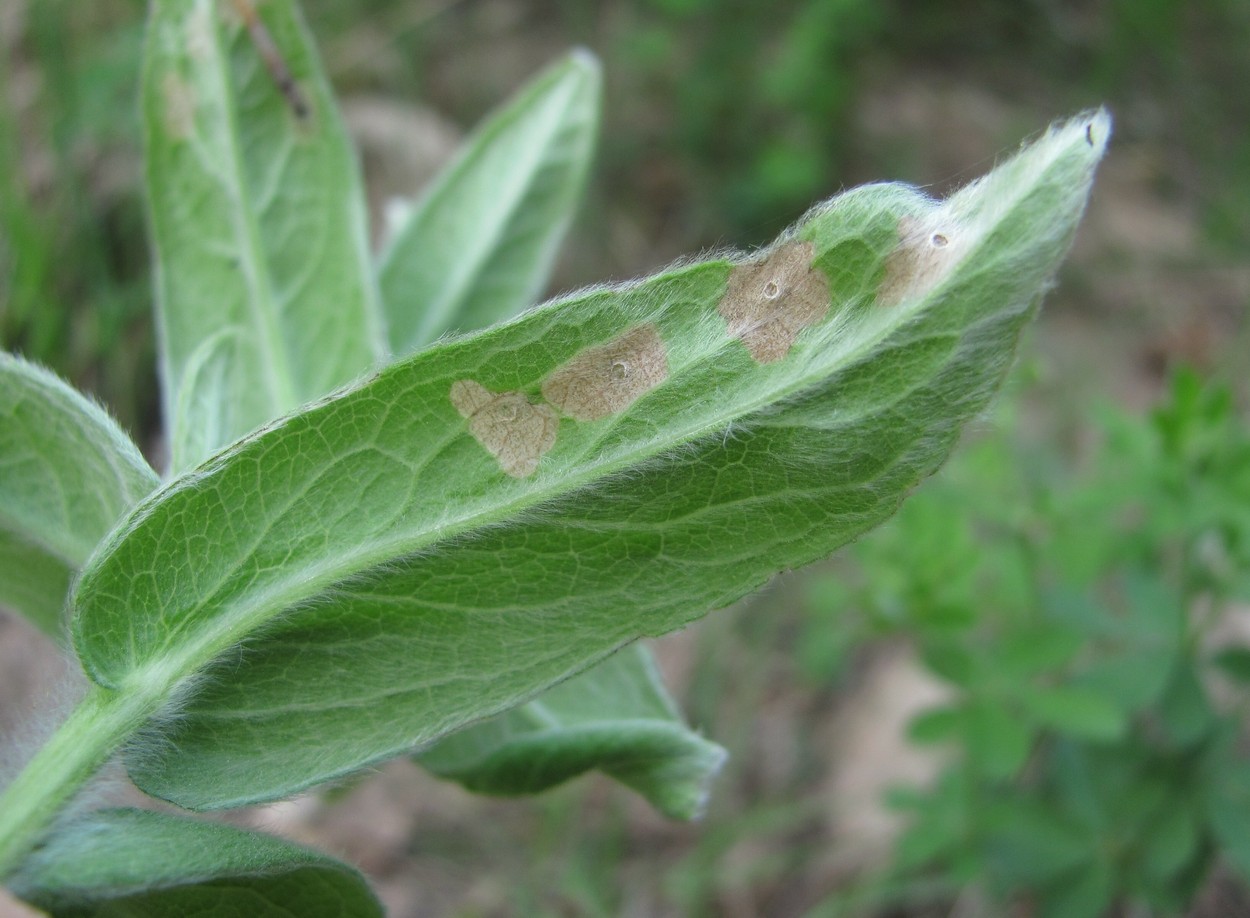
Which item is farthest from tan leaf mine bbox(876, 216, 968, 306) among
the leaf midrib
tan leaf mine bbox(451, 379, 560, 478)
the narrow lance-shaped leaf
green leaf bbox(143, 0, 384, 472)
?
green leaf bbox(143, 0, 384, 472)

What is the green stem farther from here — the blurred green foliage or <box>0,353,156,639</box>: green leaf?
the blurred green foliage

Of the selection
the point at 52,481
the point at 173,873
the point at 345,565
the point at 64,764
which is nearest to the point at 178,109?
the point at 52,481

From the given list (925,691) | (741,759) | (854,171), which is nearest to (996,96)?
(854,171)

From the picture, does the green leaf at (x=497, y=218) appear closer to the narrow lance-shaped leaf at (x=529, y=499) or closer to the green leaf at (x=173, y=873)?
the narrow lance-shaped leaf at (x=529, y=499)

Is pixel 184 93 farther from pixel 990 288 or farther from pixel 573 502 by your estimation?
pixel 990 288

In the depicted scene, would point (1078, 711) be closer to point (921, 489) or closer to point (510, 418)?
point (921, 489)

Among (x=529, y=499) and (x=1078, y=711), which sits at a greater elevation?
(x=529, y=499)

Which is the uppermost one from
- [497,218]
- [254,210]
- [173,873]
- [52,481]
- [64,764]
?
[497,218]
